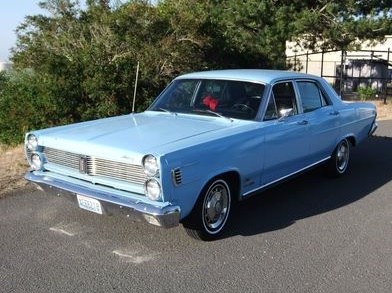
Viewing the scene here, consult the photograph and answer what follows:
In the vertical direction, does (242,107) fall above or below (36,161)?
above

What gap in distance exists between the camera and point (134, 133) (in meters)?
4.72

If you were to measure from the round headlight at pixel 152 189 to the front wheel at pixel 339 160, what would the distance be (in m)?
3.52

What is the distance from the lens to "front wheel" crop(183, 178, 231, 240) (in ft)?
14.5

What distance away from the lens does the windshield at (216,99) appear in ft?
17.5

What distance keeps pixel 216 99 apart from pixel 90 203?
1921mm

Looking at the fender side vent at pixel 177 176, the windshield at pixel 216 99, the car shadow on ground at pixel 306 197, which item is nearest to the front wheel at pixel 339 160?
the car shadow on ground at pixel 306 197

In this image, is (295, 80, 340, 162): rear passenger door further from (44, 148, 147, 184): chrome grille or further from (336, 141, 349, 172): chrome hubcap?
(44, 148, 147, 184): chrome grille

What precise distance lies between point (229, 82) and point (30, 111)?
563 cm

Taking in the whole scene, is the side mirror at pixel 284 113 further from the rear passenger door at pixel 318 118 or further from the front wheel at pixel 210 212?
the front wheel at pixel 210 212

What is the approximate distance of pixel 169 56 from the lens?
11.1 meters

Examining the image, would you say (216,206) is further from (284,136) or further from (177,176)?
(284,136)

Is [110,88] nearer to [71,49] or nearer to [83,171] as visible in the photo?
[71,49]

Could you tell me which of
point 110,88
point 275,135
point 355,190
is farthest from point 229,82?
point 110,88

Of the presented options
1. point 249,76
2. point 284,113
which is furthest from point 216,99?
point 284,113
